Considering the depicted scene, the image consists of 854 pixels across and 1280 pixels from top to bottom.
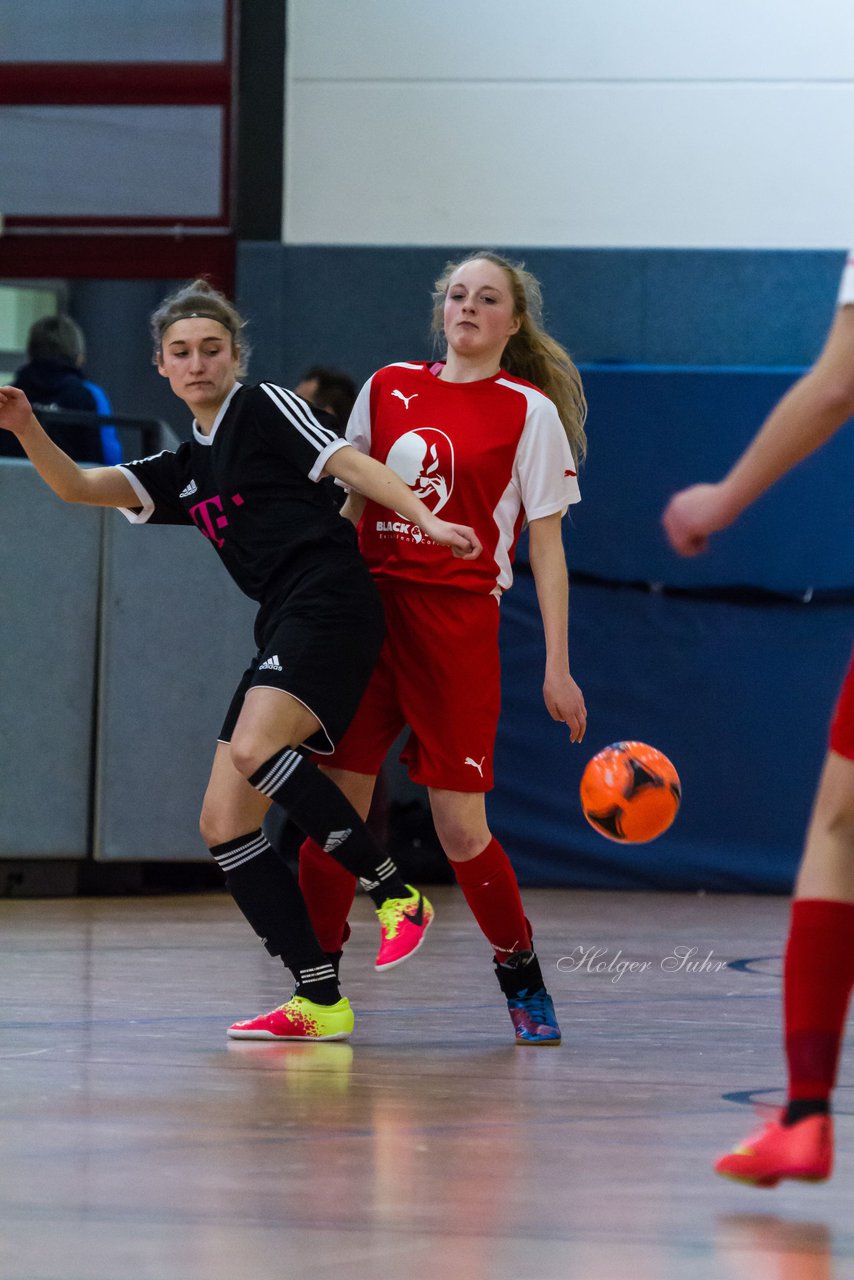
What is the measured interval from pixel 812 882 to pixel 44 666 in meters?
5.82

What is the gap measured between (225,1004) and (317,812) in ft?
3.33

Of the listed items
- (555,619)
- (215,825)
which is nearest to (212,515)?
(215,825)

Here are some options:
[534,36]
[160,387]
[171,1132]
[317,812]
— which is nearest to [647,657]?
[534,36]

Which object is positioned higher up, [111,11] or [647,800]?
[111,11]

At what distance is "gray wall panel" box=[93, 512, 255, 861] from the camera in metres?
7.90

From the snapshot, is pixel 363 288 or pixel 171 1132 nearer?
pixel 171 1132

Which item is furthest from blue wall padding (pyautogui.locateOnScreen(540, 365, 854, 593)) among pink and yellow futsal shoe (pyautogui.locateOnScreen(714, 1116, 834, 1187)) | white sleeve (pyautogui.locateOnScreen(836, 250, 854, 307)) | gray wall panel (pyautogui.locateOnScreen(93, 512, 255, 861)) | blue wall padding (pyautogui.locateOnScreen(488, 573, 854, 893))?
pink and yellow futsal shoe (pyautogui.locateOnScreen(714, 1116, 834, 1187))

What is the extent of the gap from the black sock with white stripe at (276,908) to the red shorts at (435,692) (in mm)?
284

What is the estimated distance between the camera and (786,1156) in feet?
7.67

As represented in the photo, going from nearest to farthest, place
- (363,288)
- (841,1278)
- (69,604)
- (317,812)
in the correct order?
1. (841,1278)
2. (317,812)
3. (69,604)
4. (363,288)

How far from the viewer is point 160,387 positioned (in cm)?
1206

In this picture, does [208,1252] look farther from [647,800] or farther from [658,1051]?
[647,800]

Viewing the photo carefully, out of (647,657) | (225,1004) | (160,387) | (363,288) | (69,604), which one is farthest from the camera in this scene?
(160,387)

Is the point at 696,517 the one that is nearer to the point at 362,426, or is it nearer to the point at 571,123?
the point at 362,426
